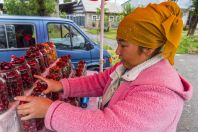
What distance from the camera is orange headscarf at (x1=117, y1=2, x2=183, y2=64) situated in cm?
96

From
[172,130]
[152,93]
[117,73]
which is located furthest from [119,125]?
[117,73]

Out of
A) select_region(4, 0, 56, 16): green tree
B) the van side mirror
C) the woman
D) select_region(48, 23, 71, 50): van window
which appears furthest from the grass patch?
the woman

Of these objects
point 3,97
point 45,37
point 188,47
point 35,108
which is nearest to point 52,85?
point 3,97

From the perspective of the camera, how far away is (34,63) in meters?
1.56

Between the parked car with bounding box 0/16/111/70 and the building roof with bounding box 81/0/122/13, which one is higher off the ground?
the building roof with bounding box 81/0/122/13

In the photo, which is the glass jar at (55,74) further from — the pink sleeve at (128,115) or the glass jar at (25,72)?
the pink sleeve at (128,115)

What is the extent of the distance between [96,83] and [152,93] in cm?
68

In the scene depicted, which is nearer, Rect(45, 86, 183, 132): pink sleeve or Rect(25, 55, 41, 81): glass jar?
Rect(45, 86, 183, 132): pink sleeve

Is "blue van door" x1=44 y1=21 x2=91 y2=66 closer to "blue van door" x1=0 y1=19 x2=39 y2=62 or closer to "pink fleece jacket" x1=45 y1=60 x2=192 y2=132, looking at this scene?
"blue van door" x1=0 y1=19 x2=39 y2=62

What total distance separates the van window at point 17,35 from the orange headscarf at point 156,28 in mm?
3353

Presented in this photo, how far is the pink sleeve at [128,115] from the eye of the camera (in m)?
0.86

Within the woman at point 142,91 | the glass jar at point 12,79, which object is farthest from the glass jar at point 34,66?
the woman at point 142,91

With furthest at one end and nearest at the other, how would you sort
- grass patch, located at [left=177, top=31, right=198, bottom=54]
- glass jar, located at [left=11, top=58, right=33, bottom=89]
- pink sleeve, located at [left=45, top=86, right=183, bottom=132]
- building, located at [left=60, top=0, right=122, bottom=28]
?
building, located at [left=60, top=0, right=122, bottom=28] → grass patch, located at [left=177, top=31, right=198, bottom=54] → glass jar, located at [left=11, top=58, right=33, bottom=89] → pink sleeve, located at [left=45, top=86, right=183, bottom=132]

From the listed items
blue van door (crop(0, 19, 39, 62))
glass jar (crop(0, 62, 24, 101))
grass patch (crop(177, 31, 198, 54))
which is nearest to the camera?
glass jar (crop(0, 62, 24, 101))
